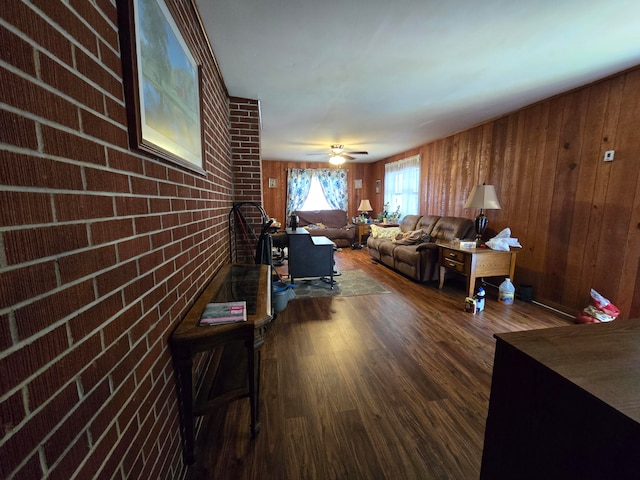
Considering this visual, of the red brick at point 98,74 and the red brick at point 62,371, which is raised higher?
the red brick at point 98,74

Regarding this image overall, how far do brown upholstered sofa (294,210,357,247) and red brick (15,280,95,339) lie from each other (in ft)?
19.2

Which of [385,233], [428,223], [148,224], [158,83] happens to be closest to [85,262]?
[148,224]

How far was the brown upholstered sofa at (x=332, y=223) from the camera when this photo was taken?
21.2ft

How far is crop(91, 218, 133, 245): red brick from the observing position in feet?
2.16

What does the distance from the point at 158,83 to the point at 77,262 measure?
81cm

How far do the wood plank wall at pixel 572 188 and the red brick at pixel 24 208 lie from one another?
363 cm

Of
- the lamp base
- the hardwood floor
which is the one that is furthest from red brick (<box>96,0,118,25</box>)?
the lamp base

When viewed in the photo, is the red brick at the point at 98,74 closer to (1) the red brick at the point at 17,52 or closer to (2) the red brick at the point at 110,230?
(1) the red brick at the point at 17,52

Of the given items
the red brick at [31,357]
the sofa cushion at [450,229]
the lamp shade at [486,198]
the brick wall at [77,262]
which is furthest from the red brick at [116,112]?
the sofa cushion at [450,229]

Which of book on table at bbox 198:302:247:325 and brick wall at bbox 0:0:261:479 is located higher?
brick wall at bbox 0:0:261:479

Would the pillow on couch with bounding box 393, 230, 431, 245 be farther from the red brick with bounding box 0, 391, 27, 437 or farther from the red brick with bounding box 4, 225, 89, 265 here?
the red brick with bounding box 0, 391, 27, 437

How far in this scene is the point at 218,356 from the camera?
193 cm

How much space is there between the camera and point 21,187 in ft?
1.51

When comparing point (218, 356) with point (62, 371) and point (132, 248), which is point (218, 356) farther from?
point (62, 371)
